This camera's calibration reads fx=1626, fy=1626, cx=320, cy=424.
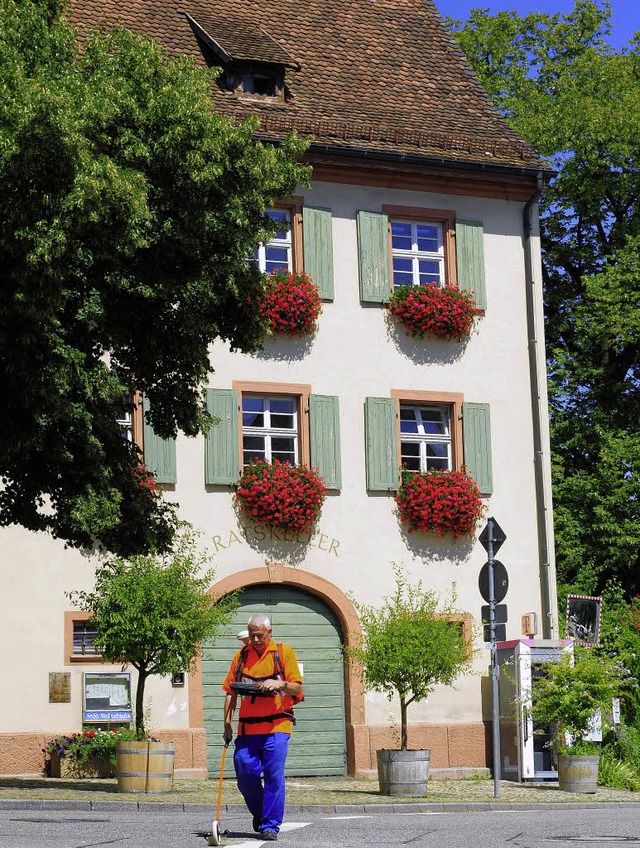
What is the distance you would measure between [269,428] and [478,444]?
3255 mm

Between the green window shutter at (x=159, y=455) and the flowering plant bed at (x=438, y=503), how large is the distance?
349 centimetres

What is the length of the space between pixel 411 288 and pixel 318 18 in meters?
6.15

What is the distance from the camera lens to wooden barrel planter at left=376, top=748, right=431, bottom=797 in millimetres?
18031

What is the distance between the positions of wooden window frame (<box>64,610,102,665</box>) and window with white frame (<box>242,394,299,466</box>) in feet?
10.8

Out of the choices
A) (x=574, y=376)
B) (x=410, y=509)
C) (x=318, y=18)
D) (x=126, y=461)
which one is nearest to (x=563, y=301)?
(x=574, y=376)

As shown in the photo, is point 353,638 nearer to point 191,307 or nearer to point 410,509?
point 410,509

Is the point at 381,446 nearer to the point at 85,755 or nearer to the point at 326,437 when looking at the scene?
the point at 326,437

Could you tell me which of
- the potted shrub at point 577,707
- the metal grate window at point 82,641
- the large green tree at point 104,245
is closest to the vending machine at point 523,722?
the potted shrub at point 577,707

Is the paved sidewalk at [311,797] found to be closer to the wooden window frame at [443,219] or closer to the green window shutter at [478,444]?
the green window shutter at [478,444]

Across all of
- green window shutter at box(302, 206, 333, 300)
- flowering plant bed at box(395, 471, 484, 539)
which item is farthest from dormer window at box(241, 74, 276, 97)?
flowering plant bed at box(395, 471, 484, 539)

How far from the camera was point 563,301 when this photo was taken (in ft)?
107

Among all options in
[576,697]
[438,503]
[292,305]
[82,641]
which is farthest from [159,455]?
[576,697]

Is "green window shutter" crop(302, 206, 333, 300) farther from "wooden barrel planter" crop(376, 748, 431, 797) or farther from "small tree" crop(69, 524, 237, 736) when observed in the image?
"wooden barrel planter" crop(376, 748, 431, 797)

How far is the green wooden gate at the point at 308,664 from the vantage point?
2267 cm
